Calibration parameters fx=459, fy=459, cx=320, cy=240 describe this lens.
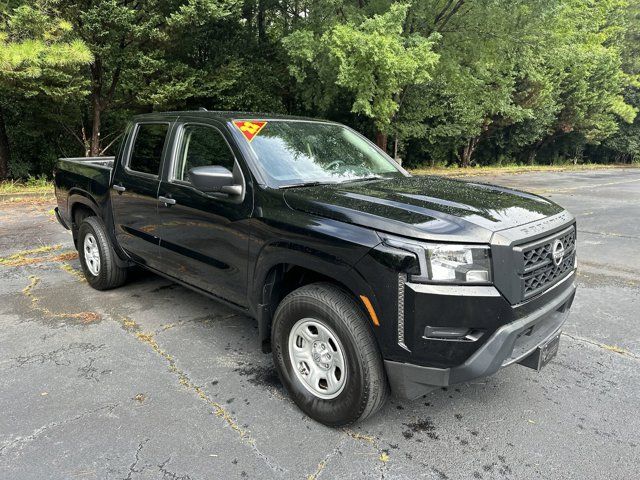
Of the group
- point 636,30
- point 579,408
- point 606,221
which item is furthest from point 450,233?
point 636,30

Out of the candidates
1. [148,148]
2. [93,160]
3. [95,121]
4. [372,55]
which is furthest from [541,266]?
[95,121]

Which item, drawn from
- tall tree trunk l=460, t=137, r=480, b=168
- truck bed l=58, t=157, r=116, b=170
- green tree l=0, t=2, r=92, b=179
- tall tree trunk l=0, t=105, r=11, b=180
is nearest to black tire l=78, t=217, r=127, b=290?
truck bed l=58, t=157, r=116, b=170

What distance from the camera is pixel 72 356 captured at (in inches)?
136

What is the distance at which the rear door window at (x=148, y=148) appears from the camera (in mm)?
3908

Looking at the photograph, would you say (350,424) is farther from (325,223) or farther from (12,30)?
(12,30)

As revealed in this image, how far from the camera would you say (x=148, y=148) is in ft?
13.6

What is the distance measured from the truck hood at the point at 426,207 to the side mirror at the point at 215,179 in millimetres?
405

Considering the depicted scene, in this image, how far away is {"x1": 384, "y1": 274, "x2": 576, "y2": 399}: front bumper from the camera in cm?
227

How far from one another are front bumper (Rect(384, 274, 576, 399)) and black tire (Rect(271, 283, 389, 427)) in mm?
101

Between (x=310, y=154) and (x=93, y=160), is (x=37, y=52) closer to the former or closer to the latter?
(x=93, y=160)

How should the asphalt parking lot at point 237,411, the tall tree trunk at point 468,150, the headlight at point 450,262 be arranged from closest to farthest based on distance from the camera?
the headlight at point 450,262, the asphalt parking lot at point 237,411, the tall tree trunk at point 468,150

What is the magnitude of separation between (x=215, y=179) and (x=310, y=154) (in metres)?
0.81

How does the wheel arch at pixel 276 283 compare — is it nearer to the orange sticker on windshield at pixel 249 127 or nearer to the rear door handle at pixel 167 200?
the orange sticker on windshield at pixel 249 127

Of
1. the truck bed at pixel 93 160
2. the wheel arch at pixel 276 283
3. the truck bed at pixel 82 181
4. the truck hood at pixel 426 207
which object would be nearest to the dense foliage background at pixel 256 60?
the truck bed at pixel 93 160
